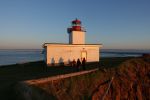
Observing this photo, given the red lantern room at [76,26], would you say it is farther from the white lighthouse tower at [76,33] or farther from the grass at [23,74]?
the grass at [23,74]

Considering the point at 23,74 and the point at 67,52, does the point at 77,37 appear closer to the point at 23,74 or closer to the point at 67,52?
the point at 67,52

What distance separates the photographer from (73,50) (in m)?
29.8

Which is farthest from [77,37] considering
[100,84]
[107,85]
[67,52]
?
[107,85]

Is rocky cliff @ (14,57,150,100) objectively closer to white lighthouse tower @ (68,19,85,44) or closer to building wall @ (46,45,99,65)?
building wall @ (46,45,99,65)

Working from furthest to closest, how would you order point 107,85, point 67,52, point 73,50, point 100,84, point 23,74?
1. point 73,50
2. point 67,52
3. point 23,74
4. point 100,84
5. point 107,85

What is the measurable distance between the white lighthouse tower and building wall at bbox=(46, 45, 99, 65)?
2.42m

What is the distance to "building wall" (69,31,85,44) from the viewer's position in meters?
32.7

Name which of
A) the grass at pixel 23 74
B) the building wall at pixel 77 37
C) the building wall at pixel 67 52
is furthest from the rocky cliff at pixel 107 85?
the building wall at pixel 77 37

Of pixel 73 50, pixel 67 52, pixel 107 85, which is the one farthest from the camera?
pixel 73 50

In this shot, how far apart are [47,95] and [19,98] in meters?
3.17

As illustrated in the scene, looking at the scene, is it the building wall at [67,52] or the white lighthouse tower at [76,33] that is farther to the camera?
the white lighthouse tower at [76,33]

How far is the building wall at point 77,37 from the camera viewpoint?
32.7 metres

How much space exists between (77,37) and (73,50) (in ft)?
12.3

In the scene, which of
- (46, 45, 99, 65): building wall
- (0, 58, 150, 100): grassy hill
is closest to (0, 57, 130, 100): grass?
(0, 58, 150, 100): grassy hill
